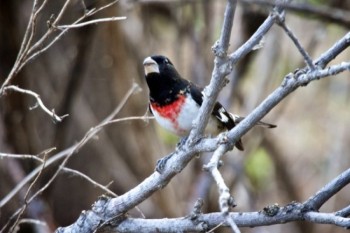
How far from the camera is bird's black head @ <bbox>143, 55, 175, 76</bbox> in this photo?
113 inches

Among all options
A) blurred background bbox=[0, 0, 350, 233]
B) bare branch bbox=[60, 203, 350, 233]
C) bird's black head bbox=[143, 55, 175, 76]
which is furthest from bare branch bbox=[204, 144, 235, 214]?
blurred background bbox=[0, 0, 350, 233]

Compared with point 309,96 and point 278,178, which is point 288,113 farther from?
point 278,178

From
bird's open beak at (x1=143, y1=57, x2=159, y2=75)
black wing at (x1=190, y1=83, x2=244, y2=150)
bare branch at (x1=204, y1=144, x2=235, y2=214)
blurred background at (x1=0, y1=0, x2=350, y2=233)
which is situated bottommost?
bare branch at (x1=204, y1=144, x2=235, y2=214)

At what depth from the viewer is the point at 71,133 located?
542 cm

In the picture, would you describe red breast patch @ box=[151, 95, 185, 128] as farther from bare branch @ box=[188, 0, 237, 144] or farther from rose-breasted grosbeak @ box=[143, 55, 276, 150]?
bare branch @ box=[188, 0, 237, 144]

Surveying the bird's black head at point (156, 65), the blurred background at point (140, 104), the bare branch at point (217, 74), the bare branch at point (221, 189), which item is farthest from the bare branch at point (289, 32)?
the blurred background at point (140, 104)

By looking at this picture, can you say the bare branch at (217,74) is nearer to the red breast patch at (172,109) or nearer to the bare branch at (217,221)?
the bare branch at (217,221)

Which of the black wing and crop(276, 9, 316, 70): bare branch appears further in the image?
the black wing

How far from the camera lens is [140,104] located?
16.2ft

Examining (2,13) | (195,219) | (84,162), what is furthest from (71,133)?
(195,219)

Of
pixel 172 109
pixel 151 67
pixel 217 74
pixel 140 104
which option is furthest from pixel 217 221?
pixel 140 104

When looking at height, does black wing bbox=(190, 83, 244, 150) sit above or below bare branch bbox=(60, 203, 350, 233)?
above

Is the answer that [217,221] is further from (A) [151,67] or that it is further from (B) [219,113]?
(A) [151,67]

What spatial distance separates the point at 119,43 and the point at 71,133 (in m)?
1.02
